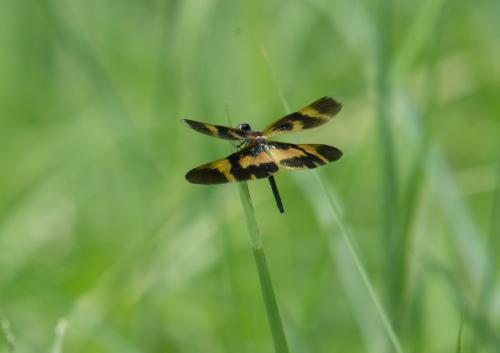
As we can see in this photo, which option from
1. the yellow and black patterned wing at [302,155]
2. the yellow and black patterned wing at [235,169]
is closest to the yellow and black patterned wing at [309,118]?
the yellow and black patterned wing at [302,155]

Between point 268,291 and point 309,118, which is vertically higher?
point 309,118

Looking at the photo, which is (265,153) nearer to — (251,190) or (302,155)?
(302,155)

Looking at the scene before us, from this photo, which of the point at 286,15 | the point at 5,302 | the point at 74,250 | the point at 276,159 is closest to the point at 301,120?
the point at 276,159

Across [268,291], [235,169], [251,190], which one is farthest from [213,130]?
[251,190]

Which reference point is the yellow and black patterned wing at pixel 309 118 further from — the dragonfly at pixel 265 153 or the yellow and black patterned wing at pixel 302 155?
the yellow and black patterned wing at pixel 302 155

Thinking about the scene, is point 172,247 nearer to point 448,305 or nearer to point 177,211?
point 177,211

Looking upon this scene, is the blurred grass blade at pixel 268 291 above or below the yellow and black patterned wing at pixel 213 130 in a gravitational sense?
below

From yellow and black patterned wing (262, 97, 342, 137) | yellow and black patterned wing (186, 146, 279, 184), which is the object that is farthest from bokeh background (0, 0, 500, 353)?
yellow and black patterned wing (186, 146, 279, 184)
